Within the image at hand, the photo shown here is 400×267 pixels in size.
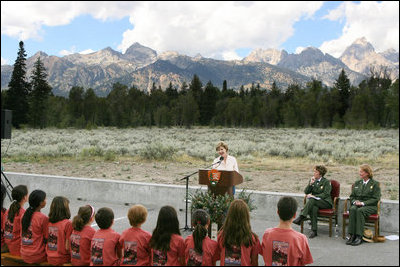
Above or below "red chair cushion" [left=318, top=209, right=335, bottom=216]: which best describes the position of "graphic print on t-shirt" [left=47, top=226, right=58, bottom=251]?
above

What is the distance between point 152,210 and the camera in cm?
980

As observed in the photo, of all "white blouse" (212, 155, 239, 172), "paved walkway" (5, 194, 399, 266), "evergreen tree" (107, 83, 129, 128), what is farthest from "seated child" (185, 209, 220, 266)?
"evergreen tree" (107, 83, 129, 128)

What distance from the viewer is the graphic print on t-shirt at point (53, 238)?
189 inches

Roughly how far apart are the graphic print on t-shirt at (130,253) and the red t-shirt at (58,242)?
78 centimetres

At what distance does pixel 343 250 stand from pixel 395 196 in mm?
5329

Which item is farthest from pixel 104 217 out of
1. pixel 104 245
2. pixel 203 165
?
pixel 203 165

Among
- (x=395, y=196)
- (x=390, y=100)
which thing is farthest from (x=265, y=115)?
(x=395, y=196)

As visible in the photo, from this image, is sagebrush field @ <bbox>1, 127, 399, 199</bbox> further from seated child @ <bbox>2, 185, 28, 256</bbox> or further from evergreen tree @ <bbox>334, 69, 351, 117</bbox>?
evergreen tree @ <bbox>334, 69, 351, 117</bbox>

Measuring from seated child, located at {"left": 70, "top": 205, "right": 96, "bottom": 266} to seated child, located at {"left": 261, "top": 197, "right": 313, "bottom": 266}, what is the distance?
1.82 metres

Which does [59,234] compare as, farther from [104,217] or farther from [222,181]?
[222,181]

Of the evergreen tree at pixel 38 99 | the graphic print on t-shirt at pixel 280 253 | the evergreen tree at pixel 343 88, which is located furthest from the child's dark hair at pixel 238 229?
the evergreen tree at pixel 343 88

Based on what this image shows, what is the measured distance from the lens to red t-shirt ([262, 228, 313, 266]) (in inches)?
166

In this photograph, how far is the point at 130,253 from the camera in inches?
173

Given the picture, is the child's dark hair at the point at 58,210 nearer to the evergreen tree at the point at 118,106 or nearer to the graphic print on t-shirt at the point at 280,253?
the graphic print on t-shirt at the point at 280,253
